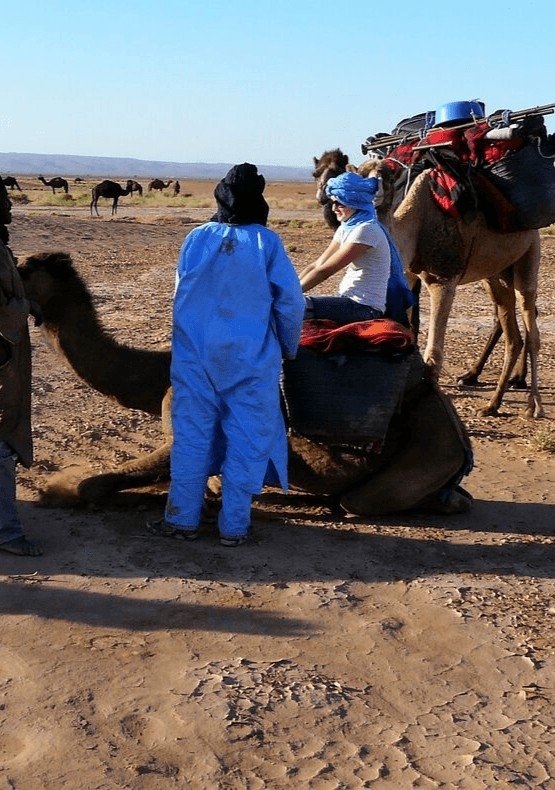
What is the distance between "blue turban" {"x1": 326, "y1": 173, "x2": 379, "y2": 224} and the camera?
5809mm

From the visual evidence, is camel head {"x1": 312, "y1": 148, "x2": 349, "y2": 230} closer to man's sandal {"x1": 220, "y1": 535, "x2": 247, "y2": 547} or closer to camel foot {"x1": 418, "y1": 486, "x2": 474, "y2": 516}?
camel foot {"x1": 418, "y1": 486, "x2": 474, "y2": 516}

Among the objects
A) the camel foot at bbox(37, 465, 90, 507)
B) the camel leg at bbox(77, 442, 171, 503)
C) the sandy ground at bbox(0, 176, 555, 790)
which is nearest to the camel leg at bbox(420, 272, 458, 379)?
the sandy ground at bbox(0, 176, 555, 790)

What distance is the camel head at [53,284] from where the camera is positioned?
5703 millimetres

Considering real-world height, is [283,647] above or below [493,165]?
below

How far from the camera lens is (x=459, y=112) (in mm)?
8828

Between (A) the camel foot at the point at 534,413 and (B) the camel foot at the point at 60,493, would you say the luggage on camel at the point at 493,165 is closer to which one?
(A) the camel foot at the point at 534,413

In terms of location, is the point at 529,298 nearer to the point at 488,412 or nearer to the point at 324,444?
the point at 488,412

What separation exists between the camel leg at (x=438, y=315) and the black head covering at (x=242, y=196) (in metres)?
3.25

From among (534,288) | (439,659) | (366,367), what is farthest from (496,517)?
(534,288)

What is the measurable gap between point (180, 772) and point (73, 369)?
2.99m

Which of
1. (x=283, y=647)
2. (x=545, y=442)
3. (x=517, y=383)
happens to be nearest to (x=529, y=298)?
(x=517, y=383)

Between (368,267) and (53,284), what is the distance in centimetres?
175

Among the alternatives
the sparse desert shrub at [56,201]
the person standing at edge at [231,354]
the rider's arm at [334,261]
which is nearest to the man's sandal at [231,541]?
the person standing at edge at [231,354]

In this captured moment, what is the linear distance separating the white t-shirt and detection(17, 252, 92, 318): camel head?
1472 millimetres
